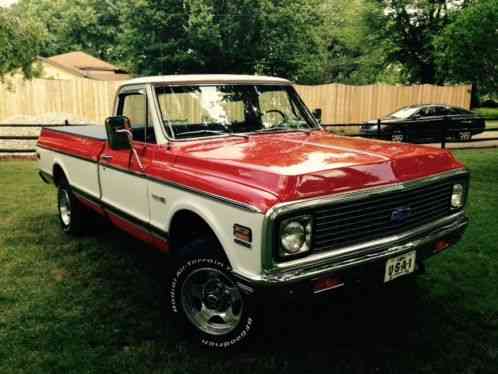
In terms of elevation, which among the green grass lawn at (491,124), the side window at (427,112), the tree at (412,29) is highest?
the tree at (412,29)

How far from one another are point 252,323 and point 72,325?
163cm

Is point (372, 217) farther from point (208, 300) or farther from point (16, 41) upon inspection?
point (16, 41)

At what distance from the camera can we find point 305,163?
10.2ft

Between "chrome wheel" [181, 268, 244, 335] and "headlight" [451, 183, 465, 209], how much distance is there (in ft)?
6.60

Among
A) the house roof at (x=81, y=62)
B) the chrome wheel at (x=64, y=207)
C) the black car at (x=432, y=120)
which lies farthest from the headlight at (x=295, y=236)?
the house roof at (x=81, y=62)

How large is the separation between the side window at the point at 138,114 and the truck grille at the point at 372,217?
6.21 ft

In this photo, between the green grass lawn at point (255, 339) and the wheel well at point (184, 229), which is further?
the wheel well at point (184, 229)

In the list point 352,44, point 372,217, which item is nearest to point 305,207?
point 372,217

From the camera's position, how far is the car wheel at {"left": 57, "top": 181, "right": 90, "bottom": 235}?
6043 mm

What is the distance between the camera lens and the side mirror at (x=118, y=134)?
13.1 ft

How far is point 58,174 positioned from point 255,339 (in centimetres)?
433

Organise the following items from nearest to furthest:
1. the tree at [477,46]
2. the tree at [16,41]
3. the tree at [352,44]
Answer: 1. the tree at [477,46]
2. the tree at [16,41]
3. the tree at [352,44]

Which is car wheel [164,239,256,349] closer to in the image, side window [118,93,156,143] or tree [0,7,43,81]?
side window [118,93,156,143]

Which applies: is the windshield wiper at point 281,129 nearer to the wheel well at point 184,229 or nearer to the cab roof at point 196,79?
the cab roof at point 196,79
